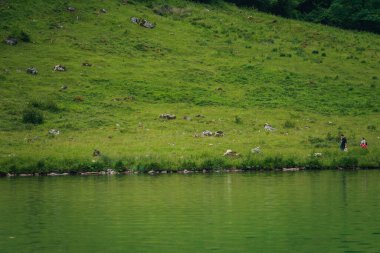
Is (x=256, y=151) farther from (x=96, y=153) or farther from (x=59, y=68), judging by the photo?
(x=59, y=68)

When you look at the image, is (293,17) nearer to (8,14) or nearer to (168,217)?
(8,14)

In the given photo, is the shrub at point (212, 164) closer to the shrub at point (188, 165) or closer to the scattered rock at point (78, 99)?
the shrub at point (188, 165)

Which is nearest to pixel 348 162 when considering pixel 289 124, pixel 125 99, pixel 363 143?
pixel 363 143

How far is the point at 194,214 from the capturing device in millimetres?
31141

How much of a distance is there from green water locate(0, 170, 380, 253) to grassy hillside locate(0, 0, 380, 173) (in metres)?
8.66

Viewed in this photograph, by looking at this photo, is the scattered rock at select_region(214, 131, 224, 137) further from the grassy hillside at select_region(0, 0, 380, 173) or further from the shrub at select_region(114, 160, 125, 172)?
the shrub at select_region(114, 160, 125, 172)

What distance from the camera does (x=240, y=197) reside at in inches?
1464

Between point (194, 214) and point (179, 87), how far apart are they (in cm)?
4947

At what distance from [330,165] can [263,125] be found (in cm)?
1451

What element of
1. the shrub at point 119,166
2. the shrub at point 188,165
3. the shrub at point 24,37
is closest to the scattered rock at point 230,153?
the shrub at point 188,165

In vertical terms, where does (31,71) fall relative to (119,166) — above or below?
above

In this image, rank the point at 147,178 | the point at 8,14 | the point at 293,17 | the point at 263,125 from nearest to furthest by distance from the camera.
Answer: the point at 147,178 → the point at 263,125 → the point at 8,14 → the point at 293,17

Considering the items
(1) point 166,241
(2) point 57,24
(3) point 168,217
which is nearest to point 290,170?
(3) point 168,217

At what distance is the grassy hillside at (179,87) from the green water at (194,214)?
866cm
